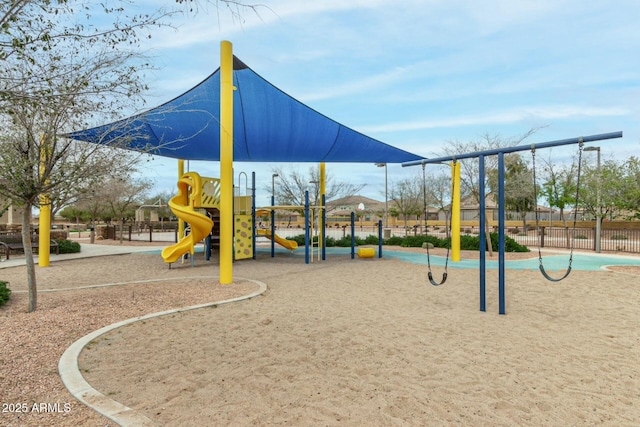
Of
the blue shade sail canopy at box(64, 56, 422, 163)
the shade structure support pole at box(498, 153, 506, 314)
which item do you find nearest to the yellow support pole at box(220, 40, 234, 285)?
the blue shade sail canopy at box(64, 56, 422, 163)

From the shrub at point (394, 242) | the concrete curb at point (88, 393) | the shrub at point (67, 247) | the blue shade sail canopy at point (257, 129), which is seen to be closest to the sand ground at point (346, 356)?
the concrete curb at point (88, 393)

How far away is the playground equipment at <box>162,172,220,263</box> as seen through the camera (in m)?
10.6

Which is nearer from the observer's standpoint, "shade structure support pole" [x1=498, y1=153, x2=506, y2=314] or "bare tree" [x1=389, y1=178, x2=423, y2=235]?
"shade structure support pole" [x1=498, y1=153, x2=506, y2=314]

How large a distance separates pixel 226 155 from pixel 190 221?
10.1 ft

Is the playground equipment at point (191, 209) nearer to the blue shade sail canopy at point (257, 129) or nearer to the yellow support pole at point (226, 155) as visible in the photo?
the blue shade sail canopy at point (257, 129)

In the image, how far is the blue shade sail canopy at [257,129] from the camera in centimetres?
977

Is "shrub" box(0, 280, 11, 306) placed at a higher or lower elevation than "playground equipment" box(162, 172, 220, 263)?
lower

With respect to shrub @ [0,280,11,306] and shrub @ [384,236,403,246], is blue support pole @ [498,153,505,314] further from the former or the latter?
shrub @ [384,236,403,246]

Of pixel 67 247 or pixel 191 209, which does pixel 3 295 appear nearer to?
pixel 191 209

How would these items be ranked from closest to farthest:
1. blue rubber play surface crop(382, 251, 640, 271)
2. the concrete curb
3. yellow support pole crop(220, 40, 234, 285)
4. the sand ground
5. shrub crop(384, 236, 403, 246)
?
the concrete curb → the sand ground → yellow support pole crop(220, 40, 234, 285) → blue rubber play surface crop(382, 251, 640, 271) → shrub crop(384, 236, 403, 246)

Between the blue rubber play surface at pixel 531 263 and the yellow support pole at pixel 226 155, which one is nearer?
the yellow support pole at pixel 226 155

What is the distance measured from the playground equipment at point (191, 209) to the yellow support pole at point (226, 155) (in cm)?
248

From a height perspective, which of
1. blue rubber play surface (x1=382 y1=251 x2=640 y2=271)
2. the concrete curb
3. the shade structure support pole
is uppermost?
the shade structure support pole

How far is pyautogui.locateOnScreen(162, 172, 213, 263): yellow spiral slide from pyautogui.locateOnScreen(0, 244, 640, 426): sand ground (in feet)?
9.72
